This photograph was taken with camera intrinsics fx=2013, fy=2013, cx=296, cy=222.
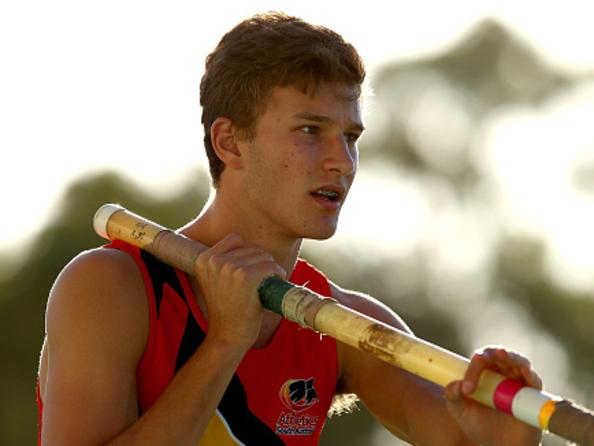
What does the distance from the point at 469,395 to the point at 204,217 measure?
7.94 feet

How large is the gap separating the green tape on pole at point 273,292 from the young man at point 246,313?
0.12ft

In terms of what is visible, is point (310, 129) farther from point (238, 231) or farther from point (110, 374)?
point (110, 374)

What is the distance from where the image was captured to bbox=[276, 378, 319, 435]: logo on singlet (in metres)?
9.93

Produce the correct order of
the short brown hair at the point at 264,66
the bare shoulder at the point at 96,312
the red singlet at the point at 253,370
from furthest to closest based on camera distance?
the short brown hair at the point at 264,66 < the red singlet at the point at 253,370 < the bare shoulder at the point at 96,312

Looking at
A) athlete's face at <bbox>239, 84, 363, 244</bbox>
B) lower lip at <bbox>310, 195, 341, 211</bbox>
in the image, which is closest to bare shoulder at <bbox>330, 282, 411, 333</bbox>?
athlete's face at <bbox>239, 84, 363, 244</bbox>

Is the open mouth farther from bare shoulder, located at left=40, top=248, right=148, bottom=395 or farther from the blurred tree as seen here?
the blurred tree

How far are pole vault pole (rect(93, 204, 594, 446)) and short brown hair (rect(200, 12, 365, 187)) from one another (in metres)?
0.75


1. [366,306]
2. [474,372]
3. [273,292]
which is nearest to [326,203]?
[273,292]

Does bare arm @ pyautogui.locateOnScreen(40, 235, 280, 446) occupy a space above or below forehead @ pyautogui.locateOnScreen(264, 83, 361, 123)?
below

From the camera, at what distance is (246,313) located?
884 centimetres

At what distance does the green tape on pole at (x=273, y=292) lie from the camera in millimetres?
8742

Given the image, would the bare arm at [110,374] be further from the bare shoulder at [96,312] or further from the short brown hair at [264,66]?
the short brown hair at [264,66]

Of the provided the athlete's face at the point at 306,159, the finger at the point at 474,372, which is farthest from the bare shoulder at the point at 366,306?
the finger at the point at 474,372

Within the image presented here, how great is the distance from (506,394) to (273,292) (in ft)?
4.65
